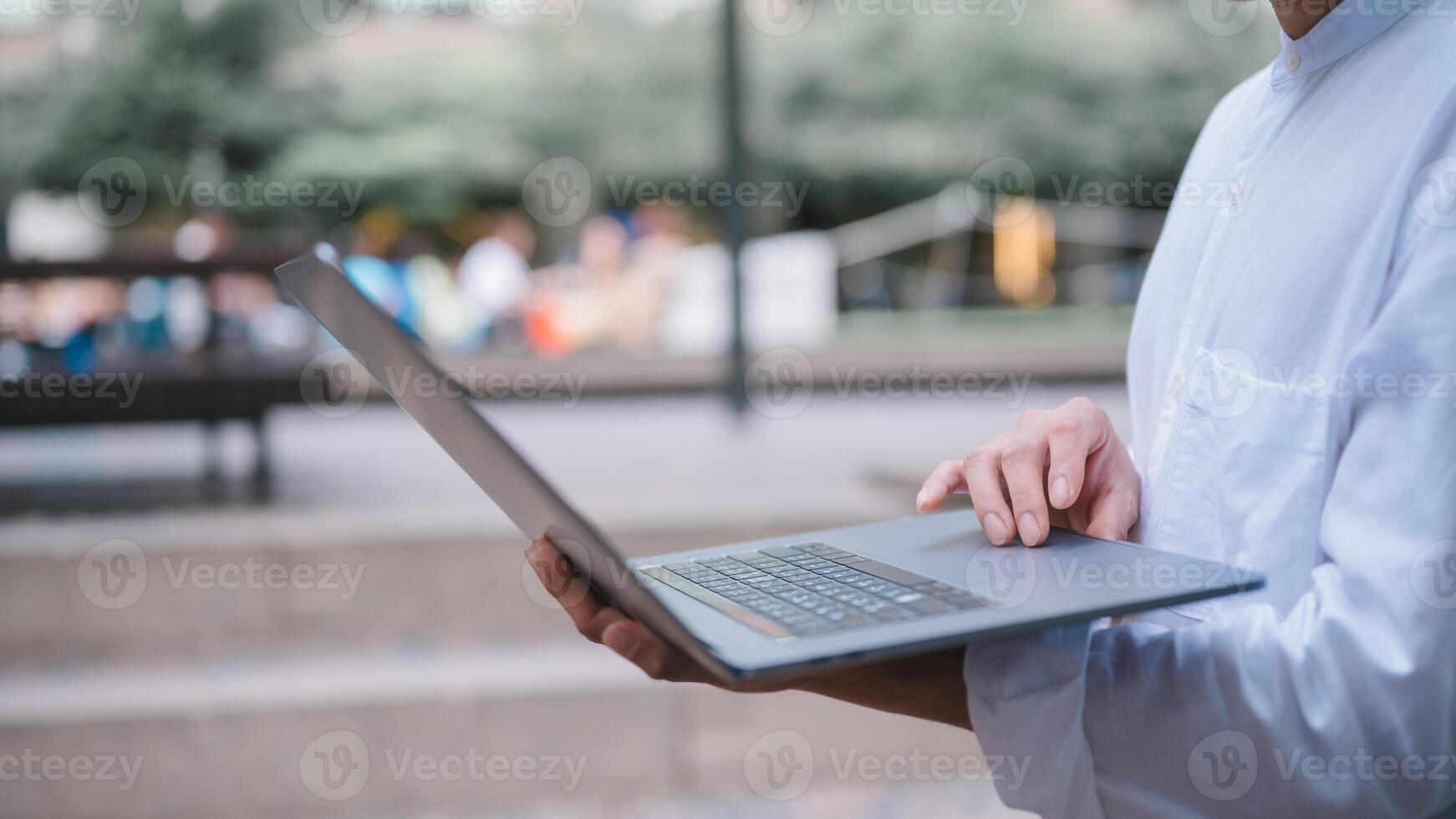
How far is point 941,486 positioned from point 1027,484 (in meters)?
0.12

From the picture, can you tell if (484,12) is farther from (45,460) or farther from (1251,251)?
(1251,251)

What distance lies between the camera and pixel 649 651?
756 millimetres

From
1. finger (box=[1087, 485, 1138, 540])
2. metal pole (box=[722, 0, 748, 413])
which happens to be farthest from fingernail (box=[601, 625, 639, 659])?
metal pole (box=[722, 0, 748, 413])

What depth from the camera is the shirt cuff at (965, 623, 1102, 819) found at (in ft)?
2.35

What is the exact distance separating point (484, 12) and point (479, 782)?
5.39 metres

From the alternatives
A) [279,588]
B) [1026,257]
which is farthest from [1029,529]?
[1026,257]

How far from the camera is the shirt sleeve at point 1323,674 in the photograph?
2.08 ft

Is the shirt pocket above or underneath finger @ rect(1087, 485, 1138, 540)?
above

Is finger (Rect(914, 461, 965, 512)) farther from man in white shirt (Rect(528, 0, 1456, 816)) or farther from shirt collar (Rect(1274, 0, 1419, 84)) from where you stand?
shirt collar (Rect(1274, 0, 1419, 84))

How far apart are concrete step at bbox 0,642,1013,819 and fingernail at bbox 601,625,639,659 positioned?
1.81 m

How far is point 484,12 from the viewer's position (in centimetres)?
673

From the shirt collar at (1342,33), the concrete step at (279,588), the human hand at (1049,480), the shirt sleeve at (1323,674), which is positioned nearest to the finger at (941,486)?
the human hand at (1049,480)

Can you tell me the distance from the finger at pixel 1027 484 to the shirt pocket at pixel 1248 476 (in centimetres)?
11

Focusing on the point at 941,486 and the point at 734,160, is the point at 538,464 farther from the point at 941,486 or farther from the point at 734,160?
the point at 941,486
